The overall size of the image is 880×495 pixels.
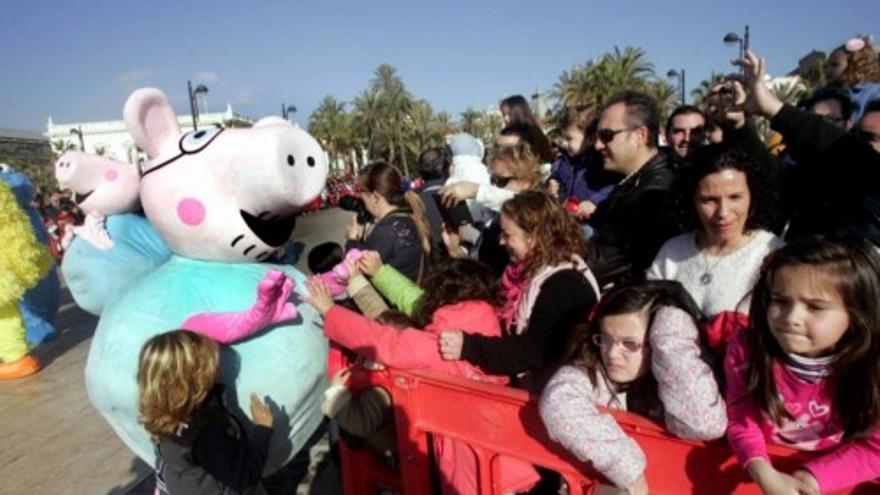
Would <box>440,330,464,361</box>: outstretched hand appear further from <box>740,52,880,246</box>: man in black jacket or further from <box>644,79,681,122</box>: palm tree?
<box>644,79,681,122</box>: palm tree

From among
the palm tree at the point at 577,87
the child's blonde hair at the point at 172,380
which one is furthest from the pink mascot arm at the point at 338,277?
the palm tree at the point at 577,87

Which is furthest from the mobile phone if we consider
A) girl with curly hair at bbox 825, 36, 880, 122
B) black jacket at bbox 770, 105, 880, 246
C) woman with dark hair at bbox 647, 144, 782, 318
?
girl with curly hair at bbox 825, 36, 880, 122

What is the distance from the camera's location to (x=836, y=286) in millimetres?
1317

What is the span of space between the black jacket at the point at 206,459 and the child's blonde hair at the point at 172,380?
1.7 inches

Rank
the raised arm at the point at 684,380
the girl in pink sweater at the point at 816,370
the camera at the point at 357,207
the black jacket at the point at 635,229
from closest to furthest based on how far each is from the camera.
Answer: the girl in pink sweater at the point at 816,370 < the raised arm at the point at 684,380 < the black jacket at the point at 635,229 < the camera at the point at 357,207

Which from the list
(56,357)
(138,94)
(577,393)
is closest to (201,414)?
(577,393)

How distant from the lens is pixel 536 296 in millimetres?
2109

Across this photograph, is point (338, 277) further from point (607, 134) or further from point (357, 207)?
point (357, 207)

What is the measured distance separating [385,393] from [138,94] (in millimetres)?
1729

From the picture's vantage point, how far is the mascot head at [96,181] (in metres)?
2.66

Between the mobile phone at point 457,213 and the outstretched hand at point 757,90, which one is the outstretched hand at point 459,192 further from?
the outstretched hand at point 757,90

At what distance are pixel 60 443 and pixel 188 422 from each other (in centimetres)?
247

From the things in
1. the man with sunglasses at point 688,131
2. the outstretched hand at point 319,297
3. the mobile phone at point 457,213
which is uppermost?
the man with sunglasses at point 688,131

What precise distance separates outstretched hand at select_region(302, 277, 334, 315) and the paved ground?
54.9 inches
